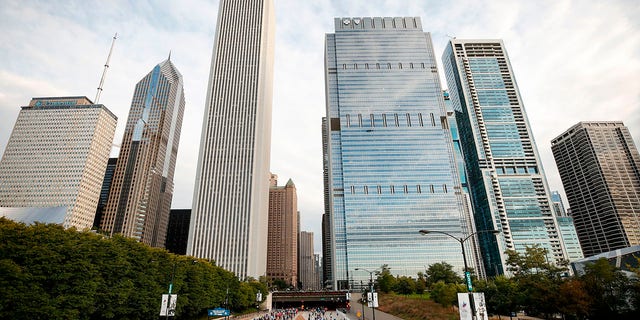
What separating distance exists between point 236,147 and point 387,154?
71.6m

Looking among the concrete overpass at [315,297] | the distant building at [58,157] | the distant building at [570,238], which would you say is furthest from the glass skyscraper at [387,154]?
the distant building at [58,157]

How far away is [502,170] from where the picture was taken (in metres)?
179

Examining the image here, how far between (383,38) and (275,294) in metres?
142

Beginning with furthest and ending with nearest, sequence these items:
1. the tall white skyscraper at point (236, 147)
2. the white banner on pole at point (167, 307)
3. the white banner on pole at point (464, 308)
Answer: the tall white skyscraper at point (236, 147) → the white banner on pole at point (167, 307) → the white banner on pole at point (464, 308)

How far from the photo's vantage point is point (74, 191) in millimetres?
158000


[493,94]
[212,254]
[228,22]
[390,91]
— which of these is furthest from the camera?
[493,94]

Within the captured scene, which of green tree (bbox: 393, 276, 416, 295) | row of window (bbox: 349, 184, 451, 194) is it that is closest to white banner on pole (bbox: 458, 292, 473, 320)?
green tree (bbox: 393, 276, 416, 295)

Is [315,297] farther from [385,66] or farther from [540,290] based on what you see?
[385,66]

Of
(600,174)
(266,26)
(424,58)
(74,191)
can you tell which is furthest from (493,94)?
(74,191)

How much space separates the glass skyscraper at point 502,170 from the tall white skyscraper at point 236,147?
117168 millimetres

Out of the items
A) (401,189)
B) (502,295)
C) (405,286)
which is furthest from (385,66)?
(502,295)

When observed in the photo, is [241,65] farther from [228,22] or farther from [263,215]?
[263,215]

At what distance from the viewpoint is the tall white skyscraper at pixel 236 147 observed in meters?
130

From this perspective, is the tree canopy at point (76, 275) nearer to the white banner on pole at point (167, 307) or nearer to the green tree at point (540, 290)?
the white banner on pole at point (167, 307)
